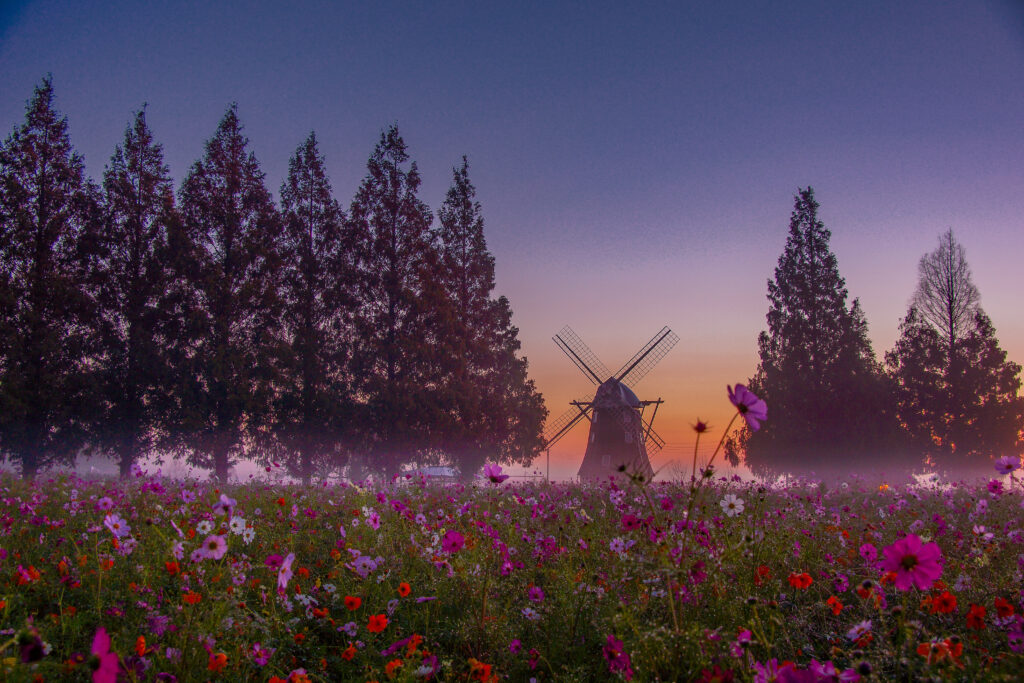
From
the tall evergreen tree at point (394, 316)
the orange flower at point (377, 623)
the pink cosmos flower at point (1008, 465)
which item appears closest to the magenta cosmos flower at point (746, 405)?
the orange flower at point (377, 623)

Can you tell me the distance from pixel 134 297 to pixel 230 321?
2.89 meters

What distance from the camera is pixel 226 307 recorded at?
58.5 feet

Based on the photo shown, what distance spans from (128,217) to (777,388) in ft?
78.7

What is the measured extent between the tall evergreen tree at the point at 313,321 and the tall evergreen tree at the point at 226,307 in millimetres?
606

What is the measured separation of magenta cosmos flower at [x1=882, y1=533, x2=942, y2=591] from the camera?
1.87m

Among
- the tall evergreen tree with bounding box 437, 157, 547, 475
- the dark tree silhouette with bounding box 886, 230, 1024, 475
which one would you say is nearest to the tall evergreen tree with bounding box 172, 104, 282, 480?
the tall evergreen tree with bounding box 437, 157, 547, 475

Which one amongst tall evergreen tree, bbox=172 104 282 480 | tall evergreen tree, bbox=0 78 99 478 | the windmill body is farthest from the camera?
the windmill body

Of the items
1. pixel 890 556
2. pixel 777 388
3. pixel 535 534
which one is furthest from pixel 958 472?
pixel 890 556

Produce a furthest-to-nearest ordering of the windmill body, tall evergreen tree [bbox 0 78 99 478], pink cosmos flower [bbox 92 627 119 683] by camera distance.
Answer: the windmill body → tall evergreen tree [bbox 0 78 99 478] → pink cosmos flower [bbox 92 627 119 683]

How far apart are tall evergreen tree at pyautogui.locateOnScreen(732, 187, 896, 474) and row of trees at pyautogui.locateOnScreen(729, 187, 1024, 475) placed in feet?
0.13

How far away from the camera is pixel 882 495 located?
10.3m

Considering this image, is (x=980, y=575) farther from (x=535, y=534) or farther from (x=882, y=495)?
(x=882, y=495)

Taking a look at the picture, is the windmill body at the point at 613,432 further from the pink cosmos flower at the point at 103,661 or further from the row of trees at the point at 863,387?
the pink cosmos flower at the point at 103,661

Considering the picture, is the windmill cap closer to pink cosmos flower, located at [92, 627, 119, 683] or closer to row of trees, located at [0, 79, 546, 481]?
row of trees, located at [0, 79, 546, 481]
